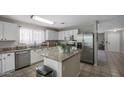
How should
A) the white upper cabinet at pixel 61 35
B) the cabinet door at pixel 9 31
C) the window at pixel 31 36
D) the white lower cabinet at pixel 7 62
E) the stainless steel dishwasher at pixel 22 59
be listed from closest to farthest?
the white lower cabinet at pixel 7 62
the cabinet door at pixel 9 31
the stainless steel dishwasher at pixel 22 59
the window at pixel 31 36
the white upper cabinet at pixel 61 35

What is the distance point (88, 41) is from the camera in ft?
12.1

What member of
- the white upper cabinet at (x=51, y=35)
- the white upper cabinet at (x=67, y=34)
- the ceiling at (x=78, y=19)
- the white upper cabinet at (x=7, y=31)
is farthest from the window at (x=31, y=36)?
the white upper cabinet at (x=67, y=34)

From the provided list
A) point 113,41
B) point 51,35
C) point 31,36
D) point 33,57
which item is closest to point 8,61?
point 33,57

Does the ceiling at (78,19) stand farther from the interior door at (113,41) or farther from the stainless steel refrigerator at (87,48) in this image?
the interior door at (113,41)

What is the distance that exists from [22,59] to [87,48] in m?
2.95

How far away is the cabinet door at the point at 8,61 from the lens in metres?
2.50

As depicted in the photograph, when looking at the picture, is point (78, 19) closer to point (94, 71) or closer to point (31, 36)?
point (94, 71)

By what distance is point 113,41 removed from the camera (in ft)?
22.3

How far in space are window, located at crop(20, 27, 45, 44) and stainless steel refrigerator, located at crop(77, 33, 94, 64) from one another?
94.9 inches

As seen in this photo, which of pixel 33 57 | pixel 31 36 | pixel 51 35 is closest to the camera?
pixel 33 57

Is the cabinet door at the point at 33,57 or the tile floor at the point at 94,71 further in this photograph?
the cabinet door at the point at 33,57
